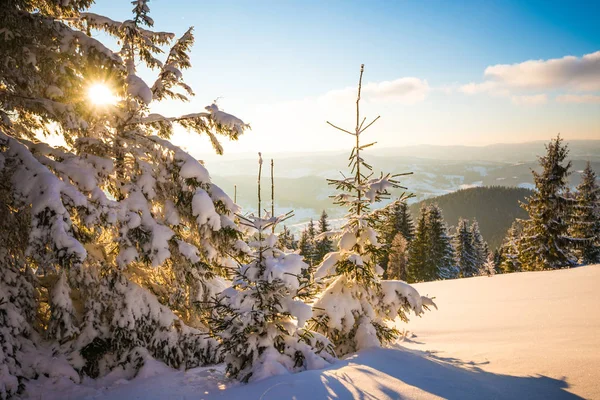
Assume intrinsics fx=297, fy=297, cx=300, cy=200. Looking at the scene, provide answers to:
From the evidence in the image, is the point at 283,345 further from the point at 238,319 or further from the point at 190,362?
the point at 190,362

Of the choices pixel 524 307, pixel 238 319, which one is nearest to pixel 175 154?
pixel 238 319

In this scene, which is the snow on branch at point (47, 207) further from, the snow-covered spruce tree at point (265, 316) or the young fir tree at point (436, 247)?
the young fir tree at point (436, 247)

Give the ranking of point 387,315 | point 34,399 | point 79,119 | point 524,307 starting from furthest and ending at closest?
point 524,307
point 387,315
point 79,119
point 34,399

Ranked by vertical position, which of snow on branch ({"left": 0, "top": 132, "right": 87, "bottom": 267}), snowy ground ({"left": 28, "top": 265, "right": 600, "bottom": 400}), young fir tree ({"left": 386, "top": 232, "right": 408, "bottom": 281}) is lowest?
young fir tree ({"left": 386, "top": 232, "right": 408, "bottom": 281})

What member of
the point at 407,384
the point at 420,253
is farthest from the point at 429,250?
the point at 407,384

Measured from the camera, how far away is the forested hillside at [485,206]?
508ft

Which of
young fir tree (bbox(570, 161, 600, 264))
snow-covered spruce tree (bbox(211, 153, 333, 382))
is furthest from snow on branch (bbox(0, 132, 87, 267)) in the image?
young fir tree (bbox(570, 161, 600, 264))

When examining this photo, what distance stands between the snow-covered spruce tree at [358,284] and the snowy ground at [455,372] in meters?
0.81

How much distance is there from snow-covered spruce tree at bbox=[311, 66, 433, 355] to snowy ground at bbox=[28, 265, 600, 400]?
2.65 ft

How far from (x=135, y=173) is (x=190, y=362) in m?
4.09

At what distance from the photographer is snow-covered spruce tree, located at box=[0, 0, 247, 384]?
465 cm

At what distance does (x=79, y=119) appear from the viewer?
557 centimetres

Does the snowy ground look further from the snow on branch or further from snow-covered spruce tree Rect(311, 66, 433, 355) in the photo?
the snow on branch

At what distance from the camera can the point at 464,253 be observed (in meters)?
43.3
